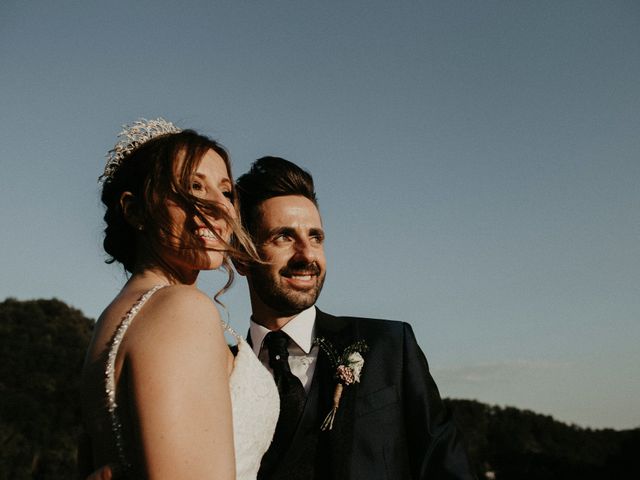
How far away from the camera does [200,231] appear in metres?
2.83

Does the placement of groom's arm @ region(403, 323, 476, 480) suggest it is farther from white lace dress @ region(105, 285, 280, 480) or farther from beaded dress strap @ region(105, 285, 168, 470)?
beaded dress strap @ region(105, 285, 168, 470)

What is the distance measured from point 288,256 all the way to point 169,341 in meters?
2.70

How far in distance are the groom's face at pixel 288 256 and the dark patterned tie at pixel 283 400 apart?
0.35 metres

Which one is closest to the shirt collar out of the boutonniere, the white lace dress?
A: the boutonniere

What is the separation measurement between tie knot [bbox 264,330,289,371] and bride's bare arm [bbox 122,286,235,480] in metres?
2.10

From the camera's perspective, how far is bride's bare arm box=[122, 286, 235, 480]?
2.05 m

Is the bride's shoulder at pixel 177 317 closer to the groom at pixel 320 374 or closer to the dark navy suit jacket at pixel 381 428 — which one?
the groom at pixel 320 374

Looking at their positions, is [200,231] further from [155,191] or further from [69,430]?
[69,430]

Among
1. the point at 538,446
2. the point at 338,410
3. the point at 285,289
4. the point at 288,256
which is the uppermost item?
the point at 288,256

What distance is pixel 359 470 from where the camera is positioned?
381cm

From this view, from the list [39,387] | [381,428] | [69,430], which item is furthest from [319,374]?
[39,387]

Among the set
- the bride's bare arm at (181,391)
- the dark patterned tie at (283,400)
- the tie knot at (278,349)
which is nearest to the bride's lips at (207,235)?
the bride's bare arm at (181,391)

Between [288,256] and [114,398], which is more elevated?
[288,256]

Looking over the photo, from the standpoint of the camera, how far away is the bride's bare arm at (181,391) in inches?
80.8
